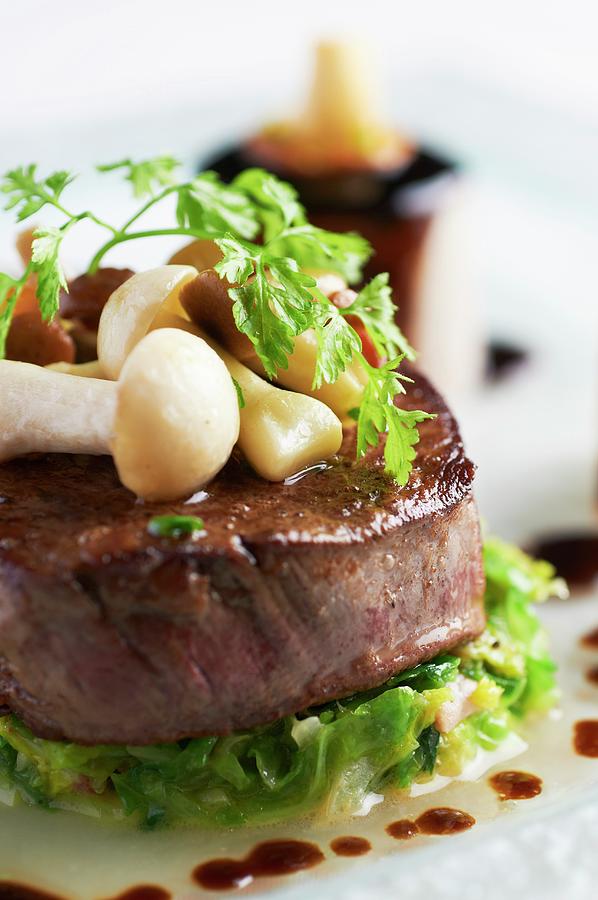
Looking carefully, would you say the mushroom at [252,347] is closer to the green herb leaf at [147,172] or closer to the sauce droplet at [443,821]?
the green herb leaf at [147,172]

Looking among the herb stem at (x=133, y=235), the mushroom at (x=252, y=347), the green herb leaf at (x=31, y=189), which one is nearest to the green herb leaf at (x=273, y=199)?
the herb stem at (x=133, y=235)

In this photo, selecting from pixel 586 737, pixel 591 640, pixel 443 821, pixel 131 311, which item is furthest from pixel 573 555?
pixel 131 311

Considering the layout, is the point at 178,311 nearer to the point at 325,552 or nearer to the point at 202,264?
the point at 202,264

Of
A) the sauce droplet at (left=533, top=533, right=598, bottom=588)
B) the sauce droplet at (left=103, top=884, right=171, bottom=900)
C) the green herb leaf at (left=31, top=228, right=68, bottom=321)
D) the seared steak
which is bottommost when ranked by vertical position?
the sauce droplet at (left=533, top=533, right=598, bottom=588)

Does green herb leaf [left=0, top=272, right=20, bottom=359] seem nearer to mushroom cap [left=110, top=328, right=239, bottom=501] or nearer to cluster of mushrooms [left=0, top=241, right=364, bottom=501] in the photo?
cluster of mushrooms [left=0, top=241, right=364, bottom=501]

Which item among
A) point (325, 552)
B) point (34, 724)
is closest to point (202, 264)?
point (325, 552)

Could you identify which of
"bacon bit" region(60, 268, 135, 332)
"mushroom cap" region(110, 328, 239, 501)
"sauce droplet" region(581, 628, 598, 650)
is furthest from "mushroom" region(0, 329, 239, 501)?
"sauce droplet" region(581, 628, 598, 650)
